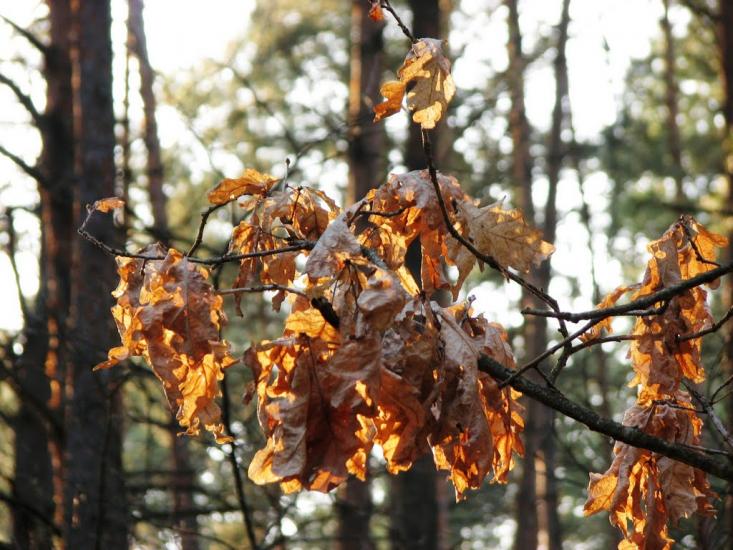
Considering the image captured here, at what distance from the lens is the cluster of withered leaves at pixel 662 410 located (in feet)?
8.02

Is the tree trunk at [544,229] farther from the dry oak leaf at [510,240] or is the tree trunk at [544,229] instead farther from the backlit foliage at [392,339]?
the dry oak leaf at [510,240]

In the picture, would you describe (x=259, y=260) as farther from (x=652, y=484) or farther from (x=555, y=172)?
(x=555, y=172)

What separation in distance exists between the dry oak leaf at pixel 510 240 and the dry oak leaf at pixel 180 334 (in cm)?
69

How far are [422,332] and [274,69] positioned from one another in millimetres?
15767

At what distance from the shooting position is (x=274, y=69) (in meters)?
17.2

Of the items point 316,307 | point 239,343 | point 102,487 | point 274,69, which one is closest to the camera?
point 316,307

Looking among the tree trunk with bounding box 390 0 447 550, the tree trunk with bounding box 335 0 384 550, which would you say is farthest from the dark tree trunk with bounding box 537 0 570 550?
the tree trunk with bounding box 390 0 447 550

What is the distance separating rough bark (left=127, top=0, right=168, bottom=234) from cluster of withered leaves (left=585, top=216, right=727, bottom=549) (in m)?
10.4


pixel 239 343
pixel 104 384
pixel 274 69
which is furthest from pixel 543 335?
pixel 104 384

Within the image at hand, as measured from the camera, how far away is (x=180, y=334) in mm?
2078

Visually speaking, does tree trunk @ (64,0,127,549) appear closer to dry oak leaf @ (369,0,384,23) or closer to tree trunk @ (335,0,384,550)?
tree trunk @ (335,0,384,550)

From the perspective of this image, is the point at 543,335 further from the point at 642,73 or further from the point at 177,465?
the point at 642,73

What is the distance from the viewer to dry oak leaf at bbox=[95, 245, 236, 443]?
2066mm

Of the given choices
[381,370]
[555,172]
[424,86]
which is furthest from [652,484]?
[555,172]
